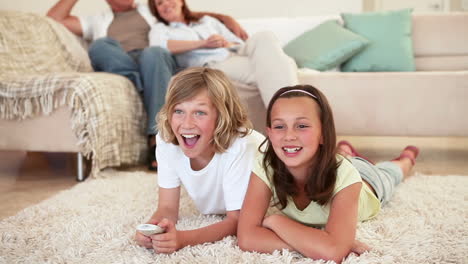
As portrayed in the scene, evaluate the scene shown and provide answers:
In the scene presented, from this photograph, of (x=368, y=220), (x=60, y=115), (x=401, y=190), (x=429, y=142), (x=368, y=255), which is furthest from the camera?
(x=429, y=142)

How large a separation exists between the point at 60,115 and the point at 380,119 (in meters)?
1.43

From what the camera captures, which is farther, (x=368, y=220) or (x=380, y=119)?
(x=380, y=119)

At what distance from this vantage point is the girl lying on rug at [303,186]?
1.11 metres

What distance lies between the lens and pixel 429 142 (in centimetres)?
327

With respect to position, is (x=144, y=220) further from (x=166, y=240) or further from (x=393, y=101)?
(x=393, y=101)

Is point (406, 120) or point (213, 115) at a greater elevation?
point (213, 115)

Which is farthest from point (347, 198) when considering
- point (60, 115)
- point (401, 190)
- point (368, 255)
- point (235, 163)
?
point (60, 115)

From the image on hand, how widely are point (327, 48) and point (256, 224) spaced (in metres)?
1.80

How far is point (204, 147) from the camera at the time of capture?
1294mm

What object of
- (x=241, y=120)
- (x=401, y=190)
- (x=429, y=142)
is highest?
(x=241, y=120)

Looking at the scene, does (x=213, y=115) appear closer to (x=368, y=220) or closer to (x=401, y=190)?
(x=368, y=220)

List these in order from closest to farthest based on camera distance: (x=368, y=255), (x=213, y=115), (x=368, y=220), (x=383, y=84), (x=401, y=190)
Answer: (x=368, y=255) → (x=213, y=115) → (x=368, y=220) → (x=401, y=190) → (x=383, y=84)

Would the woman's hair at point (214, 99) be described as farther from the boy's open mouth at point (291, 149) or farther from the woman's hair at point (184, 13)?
the woman's hair at point (184, 13)

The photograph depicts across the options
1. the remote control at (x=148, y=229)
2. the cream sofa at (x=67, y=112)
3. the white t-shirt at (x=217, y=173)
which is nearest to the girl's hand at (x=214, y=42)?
the cream sofa at (x=67, y=112)
